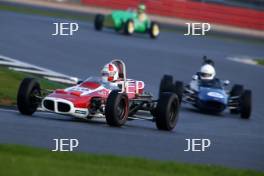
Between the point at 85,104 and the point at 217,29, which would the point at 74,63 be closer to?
the point at 85,104

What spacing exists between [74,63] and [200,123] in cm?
999

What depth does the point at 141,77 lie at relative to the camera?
28.3m

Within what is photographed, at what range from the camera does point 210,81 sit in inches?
920

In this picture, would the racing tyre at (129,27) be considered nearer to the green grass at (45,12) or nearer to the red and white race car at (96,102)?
the green grass at (45,12)

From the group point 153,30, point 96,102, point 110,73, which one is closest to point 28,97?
point 96,102

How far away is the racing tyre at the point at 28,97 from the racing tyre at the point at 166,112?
81.3 inches

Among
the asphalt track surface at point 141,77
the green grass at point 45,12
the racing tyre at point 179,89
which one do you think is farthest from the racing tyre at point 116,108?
the green grass at point 45,12

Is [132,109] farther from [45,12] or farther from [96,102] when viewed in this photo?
[45,12]

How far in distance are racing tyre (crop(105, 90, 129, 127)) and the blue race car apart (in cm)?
477

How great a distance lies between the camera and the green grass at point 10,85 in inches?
749

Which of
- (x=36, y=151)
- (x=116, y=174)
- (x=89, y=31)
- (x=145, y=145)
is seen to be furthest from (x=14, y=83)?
(x=89, y=31)

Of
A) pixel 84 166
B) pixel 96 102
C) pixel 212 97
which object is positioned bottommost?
pixel 212 97

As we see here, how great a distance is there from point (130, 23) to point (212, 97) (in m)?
18.8

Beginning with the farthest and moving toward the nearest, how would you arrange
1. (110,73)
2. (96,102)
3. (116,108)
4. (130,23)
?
1. (130,23)
2. (110,73)
3. (96,102)
4. (116,108)
